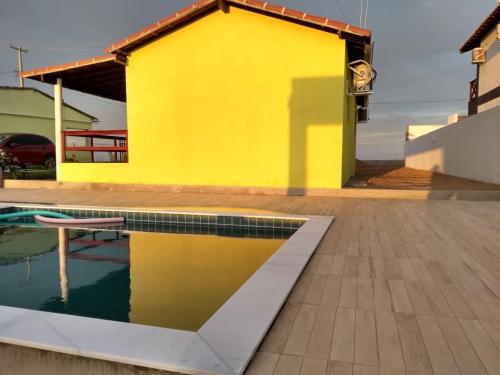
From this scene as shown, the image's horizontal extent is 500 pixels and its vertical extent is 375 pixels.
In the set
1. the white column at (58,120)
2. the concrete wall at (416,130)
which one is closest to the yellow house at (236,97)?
the white column at (58,120)

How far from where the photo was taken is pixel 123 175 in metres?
11.1

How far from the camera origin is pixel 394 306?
2.60m

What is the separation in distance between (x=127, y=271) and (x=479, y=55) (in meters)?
21.8

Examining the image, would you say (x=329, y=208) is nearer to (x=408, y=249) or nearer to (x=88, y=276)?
(x=408, y=249)

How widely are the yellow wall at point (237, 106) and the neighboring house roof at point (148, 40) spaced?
0.71ft

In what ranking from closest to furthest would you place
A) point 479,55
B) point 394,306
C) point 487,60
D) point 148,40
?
1. point 394,306
2. point 148,40
3. point 479,55
4. point 487,60

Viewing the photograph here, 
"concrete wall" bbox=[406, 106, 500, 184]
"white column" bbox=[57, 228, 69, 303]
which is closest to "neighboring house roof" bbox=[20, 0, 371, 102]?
"concrete wall" bbox=[406, 106, 500, 184]

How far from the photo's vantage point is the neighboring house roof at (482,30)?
1717cm

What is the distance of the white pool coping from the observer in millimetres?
1853

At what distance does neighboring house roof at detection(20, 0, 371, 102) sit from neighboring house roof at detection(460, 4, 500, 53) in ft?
38.1

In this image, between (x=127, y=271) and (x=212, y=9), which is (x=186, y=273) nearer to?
(x=127, y=271)

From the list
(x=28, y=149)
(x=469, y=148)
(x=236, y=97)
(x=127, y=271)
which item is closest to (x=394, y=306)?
(x=127, y=271)

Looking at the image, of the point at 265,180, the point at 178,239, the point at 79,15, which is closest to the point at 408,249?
the point at 178,239

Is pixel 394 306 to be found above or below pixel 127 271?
above
